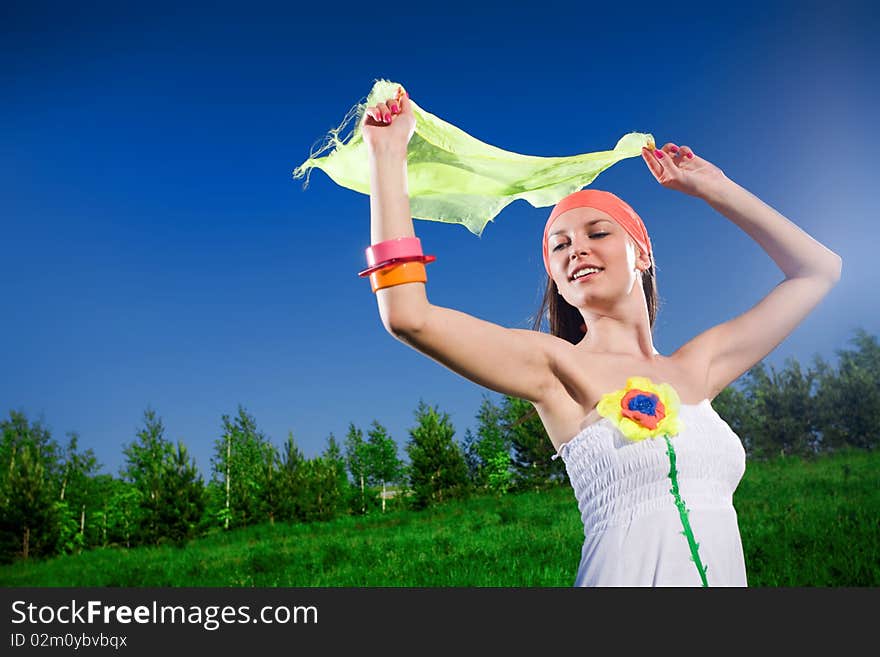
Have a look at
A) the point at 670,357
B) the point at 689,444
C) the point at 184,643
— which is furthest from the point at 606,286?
the point at 184,643

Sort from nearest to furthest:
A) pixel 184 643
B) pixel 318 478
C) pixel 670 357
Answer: pixel 670 357
pixel 184 643
pixel 318 478

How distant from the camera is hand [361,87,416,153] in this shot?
4.16ft

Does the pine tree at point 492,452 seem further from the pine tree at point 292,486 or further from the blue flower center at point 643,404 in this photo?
the blue flower center at point 643,404

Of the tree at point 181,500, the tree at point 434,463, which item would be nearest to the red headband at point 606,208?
the tree at point 434,463

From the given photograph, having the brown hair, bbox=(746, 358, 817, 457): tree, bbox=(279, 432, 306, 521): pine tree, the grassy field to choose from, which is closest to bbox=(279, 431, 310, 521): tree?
bbox=(279, 432, 306, 521): pine tree

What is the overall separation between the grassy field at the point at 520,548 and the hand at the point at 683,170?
3629 millimetres

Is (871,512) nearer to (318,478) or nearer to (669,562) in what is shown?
(669,562)

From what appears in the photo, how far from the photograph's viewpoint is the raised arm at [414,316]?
47.1 inches

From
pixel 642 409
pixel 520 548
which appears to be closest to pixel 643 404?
pixel 642 409

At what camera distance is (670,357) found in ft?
5.56

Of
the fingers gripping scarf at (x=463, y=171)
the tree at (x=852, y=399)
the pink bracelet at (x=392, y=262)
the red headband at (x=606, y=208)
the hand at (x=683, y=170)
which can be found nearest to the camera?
the pink bracelet at (x=392, y=262)

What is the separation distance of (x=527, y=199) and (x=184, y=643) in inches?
52.5

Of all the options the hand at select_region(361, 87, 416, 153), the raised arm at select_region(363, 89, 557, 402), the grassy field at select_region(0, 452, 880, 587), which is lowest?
the grassy field at select_region(0, 452, 880, 587)

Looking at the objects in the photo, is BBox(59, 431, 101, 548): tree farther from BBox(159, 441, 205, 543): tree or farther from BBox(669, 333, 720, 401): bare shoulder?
BBox(669, 333, 720, 401): bare shoulder
